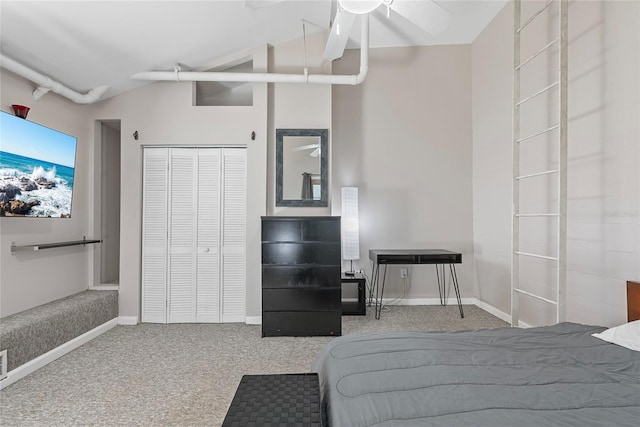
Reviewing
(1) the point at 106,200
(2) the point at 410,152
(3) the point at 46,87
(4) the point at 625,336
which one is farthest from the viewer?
(2) the point at 410,152

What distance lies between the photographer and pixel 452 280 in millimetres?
A: 4371

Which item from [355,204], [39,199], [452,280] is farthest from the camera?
[452,280]

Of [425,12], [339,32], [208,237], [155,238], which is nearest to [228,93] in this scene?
[208,237]

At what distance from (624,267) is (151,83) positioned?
4.32 metres

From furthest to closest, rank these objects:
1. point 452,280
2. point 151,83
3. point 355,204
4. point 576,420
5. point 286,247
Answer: point 452,280 < point 355,204 < point 151,83 < point 286,247 < point 576,420

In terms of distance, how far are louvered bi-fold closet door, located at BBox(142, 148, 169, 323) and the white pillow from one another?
3.63m

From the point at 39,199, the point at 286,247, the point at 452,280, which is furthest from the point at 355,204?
the point at 39,199

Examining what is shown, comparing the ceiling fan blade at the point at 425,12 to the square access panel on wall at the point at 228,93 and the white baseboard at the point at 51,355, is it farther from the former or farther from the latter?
the white baseboard at the point at 51,355

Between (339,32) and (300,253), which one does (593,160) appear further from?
(300,253)

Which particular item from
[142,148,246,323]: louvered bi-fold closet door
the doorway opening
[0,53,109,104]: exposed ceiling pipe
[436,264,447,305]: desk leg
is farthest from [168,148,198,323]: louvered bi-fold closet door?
[436,264,447,305]: desk leg

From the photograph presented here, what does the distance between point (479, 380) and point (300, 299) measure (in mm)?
2202

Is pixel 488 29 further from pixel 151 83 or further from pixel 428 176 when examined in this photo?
pixel 151 83

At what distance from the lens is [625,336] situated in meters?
1.56

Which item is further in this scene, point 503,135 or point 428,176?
point 428,176
